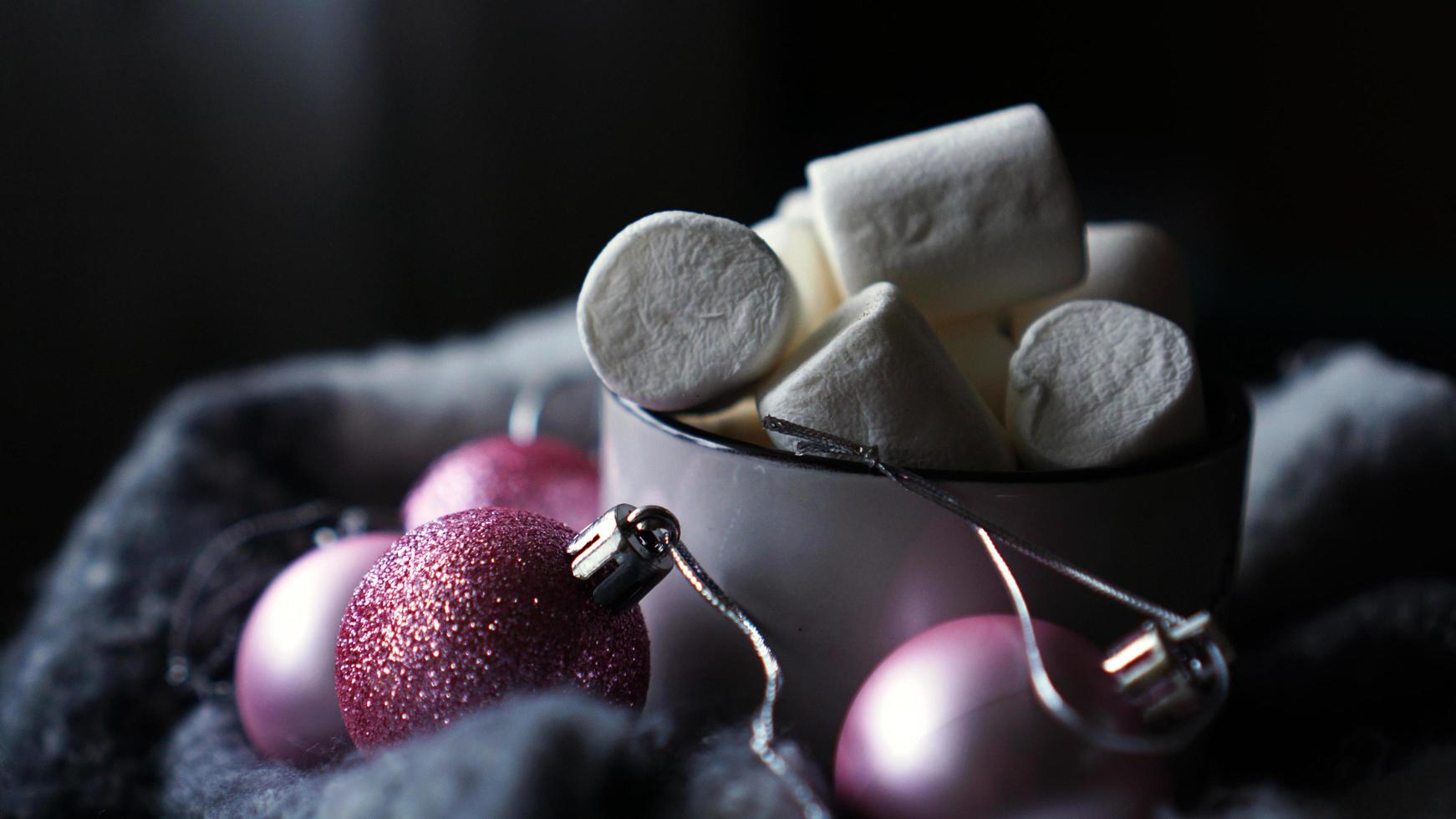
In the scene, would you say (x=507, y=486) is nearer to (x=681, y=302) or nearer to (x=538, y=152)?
(x=681, y=302)

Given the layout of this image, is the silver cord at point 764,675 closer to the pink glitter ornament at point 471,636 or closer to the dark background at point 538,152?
the pink glitter ornament at point 471,636

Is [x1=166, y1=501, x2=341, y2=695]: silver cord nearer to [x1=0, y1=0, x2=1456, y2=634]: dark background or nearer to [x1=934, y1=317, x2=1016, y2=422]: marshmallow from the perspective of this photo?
[x1=934, y1=317, x2=1016, y2=422]: marshmallow

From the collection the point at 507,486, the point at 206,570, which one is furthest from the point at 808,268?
the point at 206,570

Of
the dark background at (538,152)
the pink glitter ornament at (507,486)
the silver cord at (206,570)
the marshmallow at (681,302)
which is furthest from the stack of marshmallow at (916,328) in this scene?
the dark background at (538,152)

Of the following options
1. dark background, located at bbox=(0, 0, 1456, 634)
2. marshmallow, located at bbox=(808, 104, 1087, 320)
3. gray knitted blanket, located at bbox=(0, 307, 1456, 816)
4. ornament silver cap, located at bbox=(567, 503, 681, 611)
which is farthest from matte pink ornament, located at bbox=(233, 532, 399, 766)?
dark background, located at bbox=(0, 0, 1456, 634)

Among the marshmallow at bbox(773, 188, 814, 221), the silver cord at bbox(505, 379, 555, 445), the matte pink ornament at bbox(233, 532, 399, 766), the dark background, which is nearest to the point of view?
the matte pink ornament at bbox(233, 532, 399, 766)
